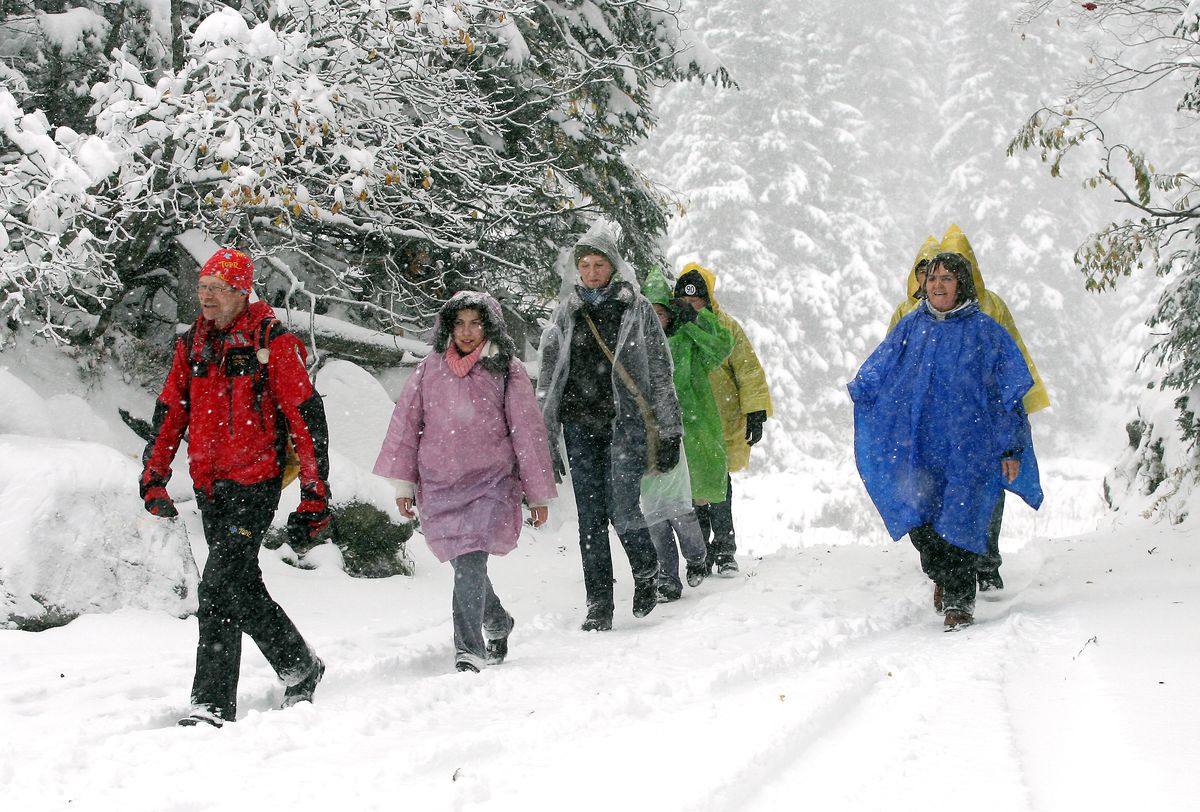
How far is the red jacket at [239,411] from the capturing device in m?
4.05

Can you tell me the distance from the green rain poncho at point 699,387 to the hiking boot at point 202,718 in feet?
13.4

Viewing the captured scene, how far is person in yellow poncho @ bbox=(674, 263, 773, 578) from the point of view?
7.66m

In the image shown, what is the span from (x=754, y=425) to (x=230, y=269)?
4424 millimetres

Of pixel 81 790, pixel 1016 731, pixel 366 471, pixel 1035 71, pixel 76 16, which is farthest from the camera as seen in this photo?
pixel 1035 71

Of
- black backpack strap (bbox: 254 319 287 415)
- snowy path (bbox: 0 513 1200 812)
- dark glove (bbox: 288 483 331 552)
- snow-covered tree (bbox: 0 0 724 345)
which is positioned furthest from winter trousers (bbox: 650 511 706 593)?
black backpack strap (bbox: 254 319 287 415)

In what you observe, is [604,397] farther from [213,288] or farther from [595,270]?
[213,288]

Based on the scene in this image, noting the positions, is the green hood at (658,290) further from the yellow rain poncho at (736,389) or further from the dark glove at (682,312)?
the yellow rain poncho at (736,389)

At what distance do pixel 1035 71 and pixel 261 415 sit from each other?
130 ft

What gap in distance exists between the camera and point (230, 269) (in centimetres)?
410

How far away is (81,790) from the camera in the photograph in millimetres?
2990

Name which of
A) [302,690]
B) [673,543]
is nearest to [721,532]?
[673,543]

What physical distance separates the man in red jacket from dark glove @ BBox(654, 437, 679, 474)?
242 cm

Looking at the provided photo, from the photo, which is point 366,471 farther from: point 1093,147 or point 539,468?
point 1093,147

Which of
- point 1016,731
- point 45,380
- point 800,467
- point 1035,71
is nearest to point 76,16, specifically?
point 45,380
